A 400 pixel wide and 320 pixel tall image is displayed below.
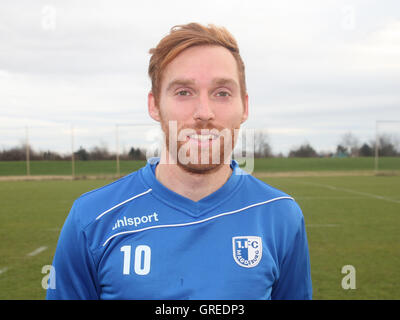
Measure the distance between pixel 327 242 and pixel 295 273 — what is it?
5.01m

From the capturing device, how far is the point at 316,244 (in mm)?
6277

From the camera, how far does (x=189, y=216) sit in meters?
1.58

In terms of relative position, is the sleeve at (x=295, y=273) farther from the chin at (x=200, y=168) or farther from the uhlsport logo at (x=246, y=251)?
the chin at (x=200, y=168)

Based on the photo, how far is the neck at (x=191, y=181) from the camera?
164 cm

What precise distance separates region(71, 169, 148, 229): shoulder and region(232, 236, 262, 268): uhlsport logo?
43 centimetres

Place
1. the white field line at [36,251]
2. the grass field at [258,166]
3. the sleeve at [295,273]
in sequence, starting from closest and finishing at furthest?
the sleeve at [295,273]
the white field line at [36,251]
the grass field at [258,166]

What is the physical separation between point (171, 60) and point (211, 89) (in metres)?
0.19

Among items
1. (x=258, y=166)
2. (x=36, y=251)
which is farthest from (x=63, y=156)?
(x=36, y=251)

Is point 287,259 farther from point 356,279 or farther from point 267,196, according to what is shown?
point 356,279

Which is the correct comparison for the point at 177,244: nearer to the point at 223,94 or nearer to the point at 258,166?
the point at 223,94

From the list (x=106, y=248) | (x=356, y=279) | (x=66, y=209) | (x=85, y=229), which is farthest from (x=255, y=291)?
(x=66, y=209)

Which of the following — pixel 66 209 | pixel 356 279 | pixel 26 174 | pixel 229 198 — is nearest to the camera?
pixel 229 198

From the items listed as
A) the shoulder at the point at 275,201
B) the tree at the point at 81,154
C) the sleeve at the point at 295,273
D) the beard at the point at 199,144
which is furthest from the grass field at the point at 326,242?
the tree at the point at 81,154
